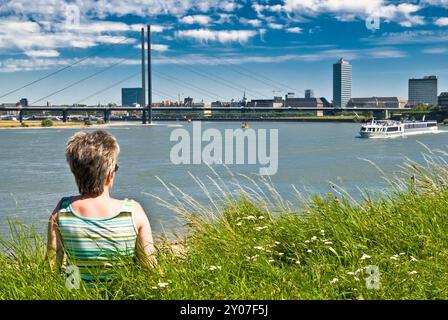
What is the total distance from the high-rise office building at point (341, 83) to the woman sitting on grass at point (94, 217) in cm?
11415

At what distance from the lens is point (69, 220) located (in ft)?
8.39

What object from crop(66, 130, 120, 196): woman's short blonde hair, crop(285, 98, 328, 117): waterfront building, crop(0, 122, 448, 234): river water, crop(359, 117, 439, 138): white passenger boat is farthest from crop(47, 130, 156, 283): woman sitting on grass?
crop(285, 98, 328, 117): waterfront building

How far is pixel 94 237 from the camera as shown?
2584 millimetres

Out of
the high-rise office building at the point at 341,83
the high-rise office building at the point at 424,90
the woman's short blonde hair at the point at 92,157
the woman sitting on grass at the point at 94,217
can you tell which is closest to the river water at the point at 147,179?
the woman sitting on grass at the point at 94,217

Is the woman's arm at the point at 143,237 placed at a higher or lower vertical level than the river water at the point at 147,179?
higher

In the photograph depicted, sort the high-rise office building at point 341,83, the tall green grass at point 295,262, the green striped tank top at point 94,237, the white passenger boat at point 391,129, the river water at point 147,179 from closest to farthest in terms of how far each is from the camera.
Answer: the green striped tank top at point 94,237, the tall green grass at point 295,262, the river water at point 147,179, the white passenger boat at point 391,129, the high-rise office building at point 341,83

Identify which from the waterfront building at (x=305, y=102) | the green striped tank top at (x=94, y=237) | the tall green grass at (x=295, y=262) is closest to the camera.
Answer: the green striped tank top at (x=94, y=237)

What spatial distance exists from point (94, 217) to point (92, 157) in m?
0.26

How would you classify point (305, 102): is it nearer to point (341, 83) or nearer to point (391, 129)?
point (341, 83)

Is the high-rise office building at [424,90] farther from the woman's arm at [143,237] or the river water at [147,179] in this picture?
the woman's arm at [143,237]

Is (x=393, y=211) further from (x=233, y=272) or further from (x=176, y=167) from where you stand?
(x=176, y=167)

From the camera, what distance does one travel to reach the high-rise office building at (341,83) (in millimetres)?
116088

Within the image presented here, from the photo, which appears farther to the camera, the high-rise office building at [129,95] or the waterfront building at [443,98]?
the high-rise office building at [129,95]

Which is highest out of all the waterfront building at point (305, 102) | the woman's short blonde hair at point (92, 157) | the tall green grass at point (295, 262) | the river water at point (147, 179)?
the waterfront building at point (305, 102)
